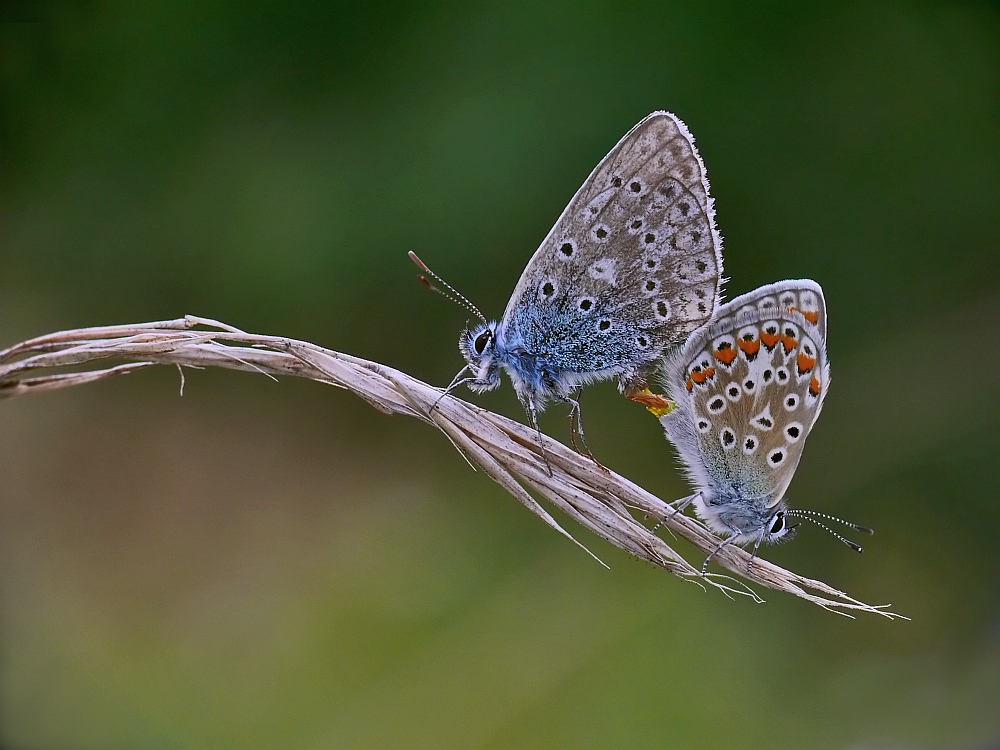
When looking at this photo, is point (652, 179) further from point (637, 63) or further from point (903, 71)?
point (903, 71)

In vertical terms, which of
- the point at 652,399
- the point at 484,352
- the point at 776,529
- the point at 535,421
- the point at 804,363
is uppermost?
the point at 484,352

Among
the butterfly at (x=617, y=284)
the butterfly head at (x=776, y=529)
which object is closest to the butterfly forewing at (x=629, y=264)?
the butterfly at (x=617, y=284)

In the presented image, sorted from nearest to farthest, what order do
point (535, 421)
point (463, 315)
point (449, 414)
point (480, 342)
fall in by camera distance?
point (449, 414)
point (535, 421)
point (480, 342)
point (463, 315)

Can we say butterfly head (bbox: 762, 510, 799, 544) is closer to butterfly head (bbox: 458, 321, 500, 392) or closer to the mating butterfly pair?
the mating butterfly pair

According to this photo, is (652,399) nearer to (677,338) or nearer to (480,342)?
(677,338)

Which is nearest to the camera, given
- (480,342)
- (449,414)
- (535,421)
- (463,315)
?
(449,414)

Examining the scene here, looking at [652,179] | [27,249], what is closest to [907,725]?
[652,179]

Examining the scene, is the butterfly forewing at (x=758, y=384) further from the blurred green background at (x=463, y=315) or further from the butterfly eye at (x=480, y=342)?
the blurred green background at (x=463, y=315)

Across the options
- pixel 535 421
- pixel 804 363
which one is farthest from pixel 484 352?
pixel 804 363
